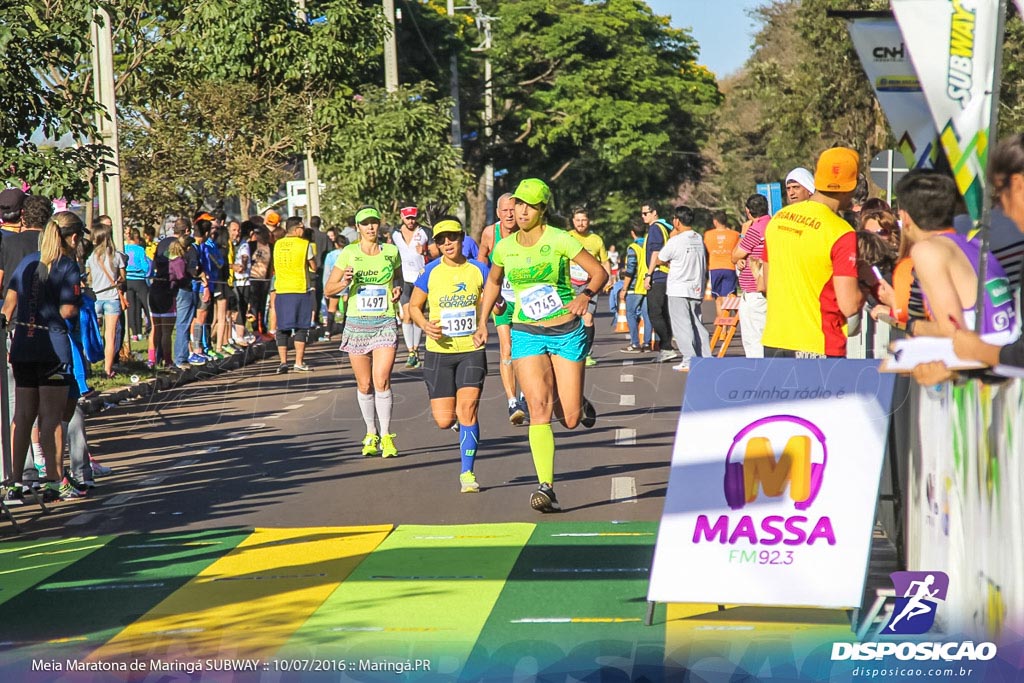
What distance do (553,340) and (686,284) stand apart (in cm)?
917

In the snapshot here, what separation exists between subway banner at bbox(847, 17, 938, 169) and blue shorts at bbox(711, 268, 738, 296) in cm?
1146

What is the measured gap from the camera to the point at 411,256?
2016 cm

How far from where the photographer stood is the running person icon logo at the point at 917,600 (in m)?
6.13

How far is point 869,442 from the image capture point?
6.31m

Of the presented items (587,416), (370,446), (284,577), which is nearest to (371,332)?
(370,446)

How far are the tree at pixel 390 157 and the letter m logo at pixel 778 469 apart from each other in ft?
87.9

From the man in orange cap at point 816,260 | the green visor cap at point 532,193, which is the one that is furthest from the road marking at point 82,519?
the man in orange cap at point 816,260

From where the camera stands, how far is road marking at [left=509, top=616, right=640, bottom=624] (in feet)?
22.0

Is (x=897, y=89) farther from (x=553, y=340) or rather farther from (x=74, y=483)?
(x=74, y=483)

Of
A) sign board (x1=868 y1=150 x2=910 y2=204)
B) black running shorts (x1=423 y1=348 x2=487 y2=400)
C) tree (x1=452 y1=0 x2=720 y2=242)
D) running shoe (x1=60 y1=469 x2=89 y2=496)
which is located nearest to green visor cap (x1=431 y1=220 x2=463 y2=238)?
black running shorts (x1=423 y1=348 x2=487 y2=400)

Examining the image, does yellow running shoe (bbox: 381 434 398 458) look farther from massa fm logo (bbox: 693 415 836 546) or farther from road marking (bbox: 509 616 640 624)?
massa fm logo (bbox: 693 415 836 546)

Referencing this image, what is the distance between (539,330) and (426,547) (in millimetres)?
1712

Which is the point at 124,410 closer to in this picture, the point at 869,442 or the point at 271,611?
the point at 271,611

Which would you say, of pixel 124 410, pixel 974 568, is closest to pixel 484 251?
pixel 124 410
